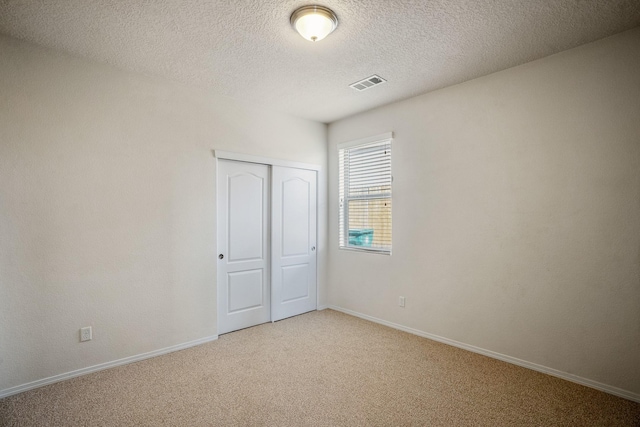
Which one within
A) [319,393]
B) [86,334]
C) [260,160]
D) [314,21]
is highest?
[314,21]

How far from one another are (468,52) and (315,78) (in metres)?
1.38

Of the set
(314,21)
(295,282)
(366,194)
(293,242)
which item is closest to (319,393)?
(295,282)

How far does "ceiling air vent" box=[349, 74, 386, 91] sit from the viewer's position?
3.20 m

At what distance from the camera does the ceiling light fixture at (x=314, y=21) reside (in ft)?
6.98

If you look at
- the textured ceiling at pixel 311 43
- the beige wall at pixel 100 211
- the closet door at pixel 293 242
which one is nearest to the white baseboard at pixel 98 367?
the beige wall at pixel 100 211

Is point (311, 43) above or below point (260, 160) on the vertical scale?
above

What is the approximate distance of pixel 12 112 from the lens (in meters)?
2.47

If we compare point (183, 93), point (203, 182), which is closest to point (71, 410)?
point (203, 182)

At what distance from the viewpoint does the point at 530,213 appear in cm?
288

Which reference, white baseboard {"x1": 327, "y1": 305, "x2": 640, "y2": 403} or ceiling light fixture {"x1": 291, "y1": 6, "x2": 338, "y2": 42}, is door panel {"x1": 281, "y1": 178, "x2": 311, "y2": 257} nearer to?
white baseboard {"x1": 327, "y1": 305, "x2": 640, "y2": 403}

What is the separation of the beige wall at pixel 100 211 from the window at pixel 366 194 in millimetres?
1587

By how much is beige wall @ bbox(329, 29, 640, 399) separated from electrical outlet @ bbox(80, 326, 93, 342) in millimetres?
3036

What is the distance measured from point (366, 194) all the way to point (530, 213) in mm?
1898

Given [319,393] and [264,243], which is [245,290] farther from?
[319,393]
